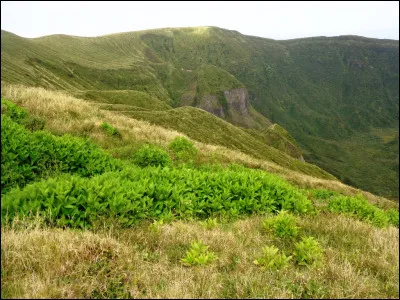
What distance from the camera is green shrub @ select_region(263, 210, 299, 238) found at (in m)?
6.41

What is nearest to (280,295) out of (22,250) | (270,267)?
(270,267)

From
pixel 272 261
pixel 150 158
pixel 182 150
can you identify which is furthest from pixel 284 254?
pixel 182 150

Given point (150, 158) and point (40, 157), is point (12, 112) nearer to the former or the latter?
point (40, 157)

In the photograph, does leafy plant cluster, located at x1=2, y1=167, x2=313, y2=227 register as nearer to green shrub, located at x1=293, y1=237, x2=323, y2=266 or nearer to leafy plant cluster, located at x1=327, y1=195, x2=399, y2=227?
leafy plant cluster, located at x1=327, y1=195, x2=399, y2=227

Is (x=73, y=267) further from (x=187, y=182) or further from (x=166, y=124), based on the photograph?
(x=166, y=124)

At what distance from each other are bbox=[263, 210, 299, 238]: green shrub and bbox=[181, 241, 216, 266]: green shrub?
1.94 meters

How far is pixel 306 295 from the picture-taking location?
4.13 metres

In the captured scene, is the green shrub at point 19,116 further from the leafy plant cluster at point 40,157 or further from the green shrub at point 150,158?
the green shrub at point 150,158

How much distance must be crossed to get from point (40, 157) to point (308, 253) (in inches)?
245

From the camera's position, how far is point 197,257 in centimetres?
486

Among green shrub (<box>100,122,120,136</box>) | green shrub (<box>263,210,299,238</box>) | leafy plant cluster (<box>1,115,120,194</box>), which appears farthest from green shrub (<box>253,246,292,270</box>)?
green shrub (<box>100,122,120,136</box>)

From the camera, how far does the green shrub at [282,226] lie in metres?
6.41

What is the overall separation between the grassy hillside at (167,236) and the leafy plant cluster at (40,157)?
28 millimetres

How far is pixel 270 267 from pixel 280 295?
0.85 meters
